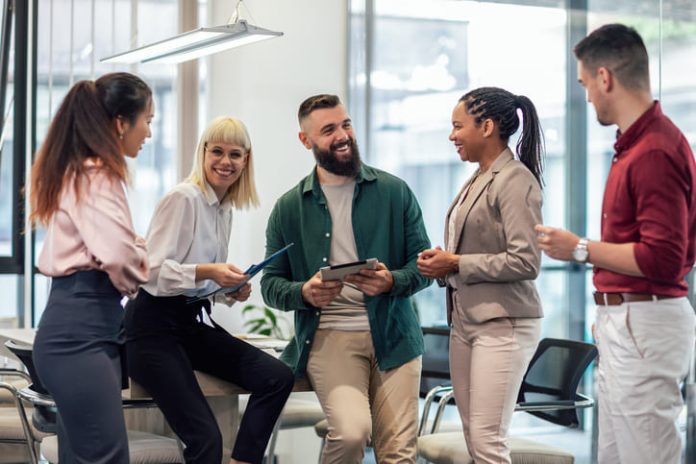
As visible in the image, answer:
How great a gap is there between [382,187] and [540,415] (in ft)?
3.80

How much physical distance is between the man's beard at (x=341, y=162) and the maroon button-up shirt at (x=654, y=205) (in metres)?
1.21

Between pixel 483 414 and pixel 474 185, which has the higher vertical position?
pixel 474 185

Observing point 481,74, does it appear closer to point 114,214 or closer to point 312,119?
point 312,119

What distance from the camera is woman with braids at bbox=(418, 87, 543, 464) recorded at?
3.31m

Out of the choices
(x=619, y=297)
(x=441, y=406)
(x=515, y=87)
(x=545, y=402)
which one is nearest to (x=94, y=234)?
(x=619, y=297)

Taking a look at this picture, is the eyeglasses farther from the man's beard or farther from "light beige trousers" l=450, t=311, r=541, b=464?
"light beige trousers" l=450, t=311, r=541, b=464

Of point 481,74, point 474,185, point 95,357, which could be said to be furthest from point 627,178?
point 481,74

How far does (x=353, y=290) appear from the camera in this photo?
3701 mm

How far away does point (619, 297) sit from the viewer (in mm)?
2752

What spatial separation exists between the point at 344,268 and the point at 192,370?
660 millimetres

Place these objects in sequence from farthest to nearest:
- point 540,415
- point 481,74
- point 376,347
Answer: point 481,74 < point 540,415 < point 376,347

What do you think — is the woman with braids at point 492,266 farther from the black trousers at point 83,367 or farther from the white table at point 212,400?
the black trousers at point 83,367

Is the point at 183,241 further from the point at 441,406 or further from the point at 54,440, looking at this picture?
the point at 441,406

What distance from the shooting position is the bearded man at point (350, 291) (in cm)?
359
